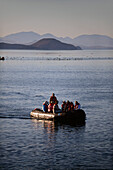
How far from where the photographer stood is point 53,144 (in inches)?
1207

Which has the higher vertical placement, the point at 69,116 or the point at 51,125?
the point at 69,116

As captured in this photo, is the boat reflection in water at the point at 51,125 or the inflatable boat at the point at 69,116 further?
the inflatable boat at the point at 69,116

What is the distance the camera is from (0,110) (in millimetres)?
45250

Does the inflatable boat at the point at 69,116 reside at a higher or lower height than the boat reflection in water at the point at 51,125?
higher

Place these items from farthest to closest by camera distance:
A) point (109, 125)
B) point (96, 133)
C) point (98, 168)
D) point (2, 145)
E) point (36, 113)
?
1. point (36, 113)
2. point (109, 125)
3. point (96, 133)
4. point (2, 145)
5. point (98, 168)

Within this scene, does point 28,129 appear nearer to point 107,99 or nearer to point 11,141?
point 11,141

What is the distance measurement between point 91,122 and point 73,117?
214 cm

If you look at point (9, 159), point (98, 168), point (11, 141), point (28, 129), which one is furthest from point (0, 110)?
point (98, 168)

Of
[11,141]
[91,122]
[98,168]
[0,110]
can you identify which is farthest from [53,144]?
[0,110]

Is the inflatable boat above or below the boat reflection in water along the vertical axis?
above

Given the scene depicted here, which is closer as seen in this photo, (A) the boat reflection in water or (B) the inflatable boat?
(A) the boat reflection in water

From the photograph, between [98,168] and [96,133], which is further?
[96,133]

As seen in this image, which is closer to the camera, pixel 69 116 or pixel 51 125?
pixel 51 125

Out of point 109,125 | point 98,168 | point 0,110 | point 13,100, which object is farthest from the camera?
point 13,100
